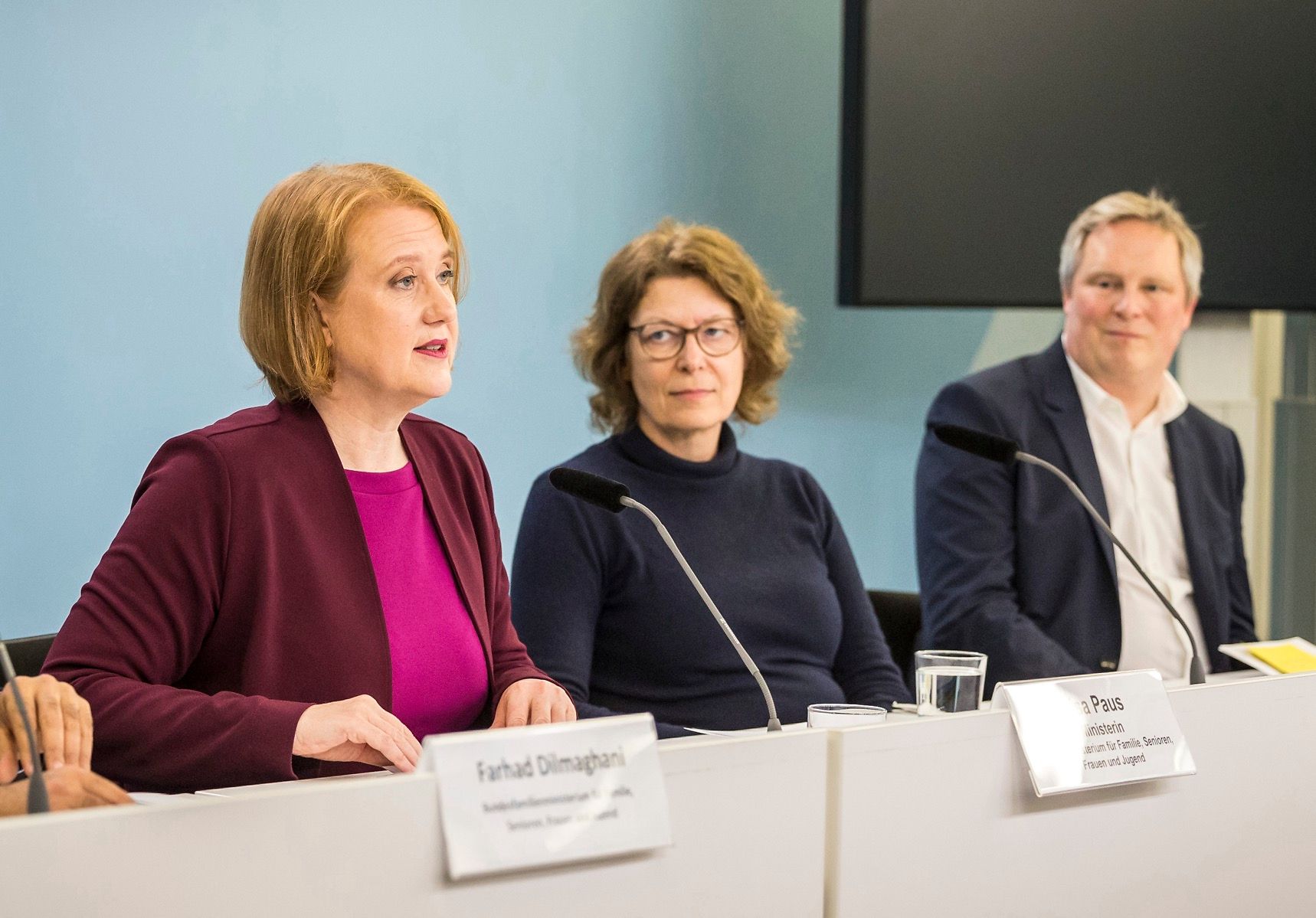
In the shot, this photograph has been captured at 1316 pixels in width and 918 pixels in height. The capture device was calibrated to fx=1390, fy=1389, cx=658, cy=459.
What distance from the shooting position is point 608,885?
0.97m

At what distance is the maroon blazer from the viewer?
49.0 inches

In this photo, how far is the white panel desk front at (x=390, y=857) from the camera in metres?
Answer: 0.82

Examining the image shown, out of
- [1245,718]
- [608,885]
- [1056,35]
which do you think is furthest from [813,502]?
[1056,35]

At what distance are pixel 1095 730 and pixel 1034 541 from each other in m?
1.21

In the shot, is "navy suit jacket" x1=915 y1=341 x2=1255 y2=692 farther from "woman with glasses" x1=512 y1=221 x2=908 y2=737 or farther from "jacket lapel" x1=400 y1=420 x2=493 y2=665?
"jacket lapel" x1=400 y1=420 x2=493 y2=665

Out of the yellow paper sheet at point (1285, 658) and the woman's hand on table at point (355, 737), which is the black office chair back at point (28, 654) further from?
the yellow paper sheet at point (1285, 658)

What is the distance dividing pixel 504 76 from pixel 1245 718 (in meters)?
2.16

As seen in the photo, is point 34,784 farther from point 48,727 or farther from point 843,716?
point 843,716

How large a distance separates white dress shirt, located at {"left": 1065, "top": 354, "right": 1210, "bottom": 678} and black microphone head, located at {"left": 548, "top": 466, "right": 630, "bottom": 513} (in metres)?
1.29

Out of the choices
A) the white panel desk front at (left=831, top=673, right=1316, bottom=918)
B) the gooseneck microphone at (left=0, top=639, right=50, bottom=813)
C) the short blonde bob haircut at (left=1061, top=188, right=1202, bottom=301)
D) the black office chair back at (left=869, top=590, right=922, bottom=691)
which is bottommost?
the black office chair back at (left=869, top=590, right=922, bottom=691)

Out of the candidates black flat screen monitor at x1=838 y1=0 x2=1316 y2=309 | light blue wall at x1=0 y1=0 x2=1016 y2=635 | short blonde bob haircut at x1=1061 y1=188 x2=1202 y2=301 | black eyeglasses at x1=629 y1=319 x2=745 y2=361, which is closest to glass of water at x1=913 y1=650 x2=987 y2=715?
black eyeglasses at x1=629 y1=319 x2=745 y2=361

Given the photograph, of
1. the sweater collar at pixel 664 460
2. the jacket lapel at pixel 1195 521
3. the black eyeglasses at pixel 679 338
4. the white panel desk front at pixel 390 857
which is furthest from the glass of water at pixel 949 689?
the jacket lapel at pixel 1195 521

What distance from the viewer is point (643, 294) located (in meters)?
2.21

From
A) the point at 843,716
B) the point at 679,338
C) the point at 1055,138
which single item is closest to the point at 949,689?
the point at 843,716
